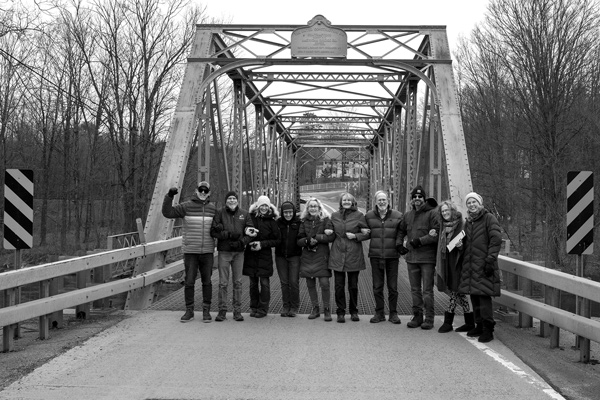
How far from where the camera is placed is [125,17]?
2586cm

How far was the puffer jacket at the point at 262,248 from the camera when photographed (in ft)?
26.5

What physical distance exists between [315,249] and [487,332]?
244 cm

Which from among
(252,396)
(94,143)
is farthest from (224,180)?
(94,143)

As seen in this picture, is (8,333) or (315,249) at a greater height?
(315,249)

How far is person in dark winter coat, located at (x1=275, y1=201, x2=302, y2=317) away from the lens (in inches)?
324

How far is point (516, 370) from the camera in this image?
5.44 metres

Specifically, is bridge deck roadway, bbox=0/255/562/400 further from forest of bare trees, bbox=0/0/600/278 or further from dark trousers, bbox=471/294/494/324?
forest of bare trees, bbox=0/0/600/278

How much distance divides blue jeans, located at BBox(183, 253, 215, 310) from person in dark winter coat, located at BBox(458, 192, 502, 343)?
3.16m

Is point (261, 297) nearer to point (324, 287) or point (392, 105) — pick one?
point (324, 287)

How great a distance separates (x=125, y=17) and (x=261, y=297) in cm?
2096

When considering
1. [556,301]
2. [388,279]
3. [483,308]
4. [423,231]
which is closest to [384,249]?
[388,279]

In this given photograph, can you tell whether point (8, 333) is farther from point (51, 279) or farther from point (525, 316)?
point (525, 316)

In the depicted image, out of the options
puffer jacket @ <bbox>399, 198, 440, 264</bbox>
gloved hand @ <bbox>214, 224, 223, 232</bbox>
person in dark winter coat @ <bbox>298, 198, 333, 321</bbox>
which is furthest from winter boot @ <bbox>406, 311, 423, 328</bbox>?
gloved hand @ <bbox>214, 224, 223, 232</bbox>

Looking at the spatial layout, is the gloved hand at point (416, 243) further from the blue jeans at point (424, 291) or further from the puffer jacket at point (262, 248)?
the puffer jacket at point (262, 248)
